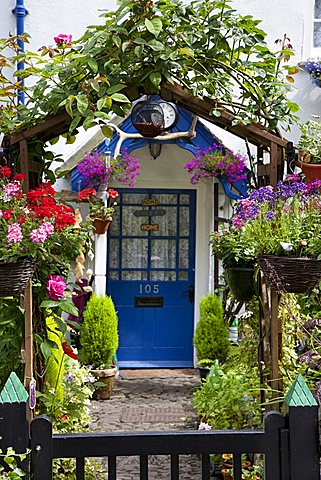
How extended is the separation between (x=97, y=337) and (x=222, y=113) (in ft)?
12.9

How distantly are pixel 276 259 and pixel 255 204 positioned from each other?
0.55 metres

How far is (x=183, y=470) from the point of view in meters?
5.99

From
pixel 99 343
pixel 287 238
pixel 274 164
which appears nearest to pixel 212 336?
pixel 99 343

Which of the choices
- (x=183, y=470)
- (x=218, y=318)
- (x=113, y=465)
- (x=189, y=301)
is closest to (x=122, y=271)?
(x=189, y=301)

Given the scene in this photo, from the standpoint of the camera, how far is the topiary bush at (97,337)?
316 inches

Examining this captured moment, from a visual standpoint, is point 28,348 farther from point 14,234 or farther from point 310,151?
point 310,151

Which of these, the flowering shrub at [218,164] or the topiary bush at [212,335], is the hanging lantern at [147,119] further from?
the topiary bush at [212,335]

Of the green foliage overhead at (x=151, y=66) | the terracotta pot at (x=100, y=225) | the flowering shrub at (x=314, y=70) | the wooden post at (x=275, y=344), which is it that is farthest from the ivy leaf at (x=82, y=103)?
the flowering shrub at (x=314, y=70)

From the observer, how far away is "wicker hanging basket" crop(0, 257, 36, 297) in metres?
3.73

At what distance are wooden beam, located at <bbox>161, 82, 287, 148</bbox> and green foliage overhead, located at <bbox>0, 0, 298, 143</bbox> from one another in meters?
0.06

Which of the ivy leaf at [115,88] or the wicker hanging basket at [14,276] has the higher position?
the ivy leaf at [115,88]

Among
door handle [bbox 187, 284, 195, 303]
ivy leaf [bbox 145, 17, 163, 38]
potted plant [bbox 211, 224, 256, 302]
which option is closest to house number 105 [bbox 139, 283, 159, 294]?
door handle [bbox 187, 284, 195, 303]

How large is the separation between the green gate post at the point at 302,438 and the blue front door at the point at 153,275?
6759 mm

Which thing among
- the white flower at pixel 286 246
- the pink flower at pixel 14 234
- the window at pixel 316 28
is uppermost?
the window at pixel 316 28
